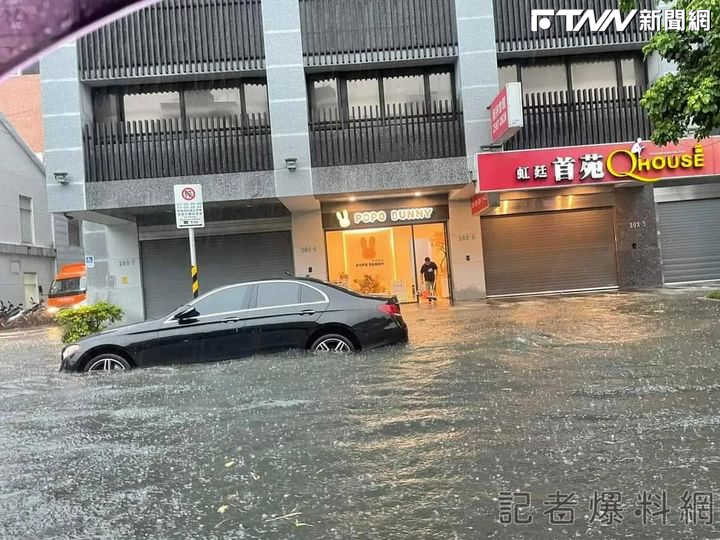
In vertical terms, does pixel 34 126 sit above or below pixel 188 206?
above

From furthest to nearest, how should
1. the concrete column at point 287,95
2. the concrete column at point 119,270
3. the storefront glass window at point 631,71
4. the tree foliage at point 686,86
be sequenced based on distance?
the concrete column at point 119,270 < the storefront glass window at point 631,71 < the concrete column at point 287,95 < the tree foliage at point 686,86

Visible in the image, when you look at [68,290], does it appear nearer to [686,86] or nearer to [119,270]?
[119,270]

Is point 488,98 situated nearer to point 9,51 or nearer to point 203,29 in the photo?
point 203,29

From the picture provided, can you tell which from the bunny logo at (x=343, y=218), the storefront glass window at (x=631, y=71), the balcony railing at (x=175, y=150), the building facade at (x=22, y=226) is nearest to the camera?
the balcony railing at (x=175, y=150)

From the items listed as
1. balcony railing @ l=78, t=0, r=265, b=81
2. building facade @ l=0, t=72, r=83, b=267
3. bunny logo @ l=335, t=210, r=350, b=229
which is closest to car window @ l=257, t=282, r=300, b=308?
balcony railing @ l=78, t=0, r=265, b=81

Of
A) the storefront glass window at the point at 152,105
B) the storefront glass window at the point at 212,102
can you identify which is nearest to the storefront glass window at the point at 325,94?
the storefront glass window at the point at 212,102

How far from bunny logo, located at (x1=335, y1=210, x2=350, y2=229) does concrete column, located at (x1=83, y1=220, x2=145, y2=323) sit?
19.5 feet

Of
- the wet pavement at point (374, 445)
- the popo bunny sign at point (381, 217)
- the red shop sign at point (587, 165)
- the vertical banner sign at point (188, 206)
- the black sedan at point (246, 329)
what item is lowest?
the wet pavement at point (374, 445)

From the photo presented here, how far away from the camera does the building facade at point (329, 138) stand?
16.2 m

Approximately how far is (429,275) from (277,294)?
10.3 meters

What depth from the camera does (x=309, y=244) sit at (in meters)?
18.9

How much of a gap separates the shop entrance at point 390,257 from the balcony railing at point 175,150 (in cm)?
378

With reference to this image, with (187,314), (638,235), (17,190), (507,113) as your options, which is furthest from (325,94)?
(17,190)

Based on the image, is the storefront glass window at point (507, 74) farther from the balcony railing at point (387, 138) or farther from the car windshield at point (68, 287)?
the car windshield at point (68, 287)
